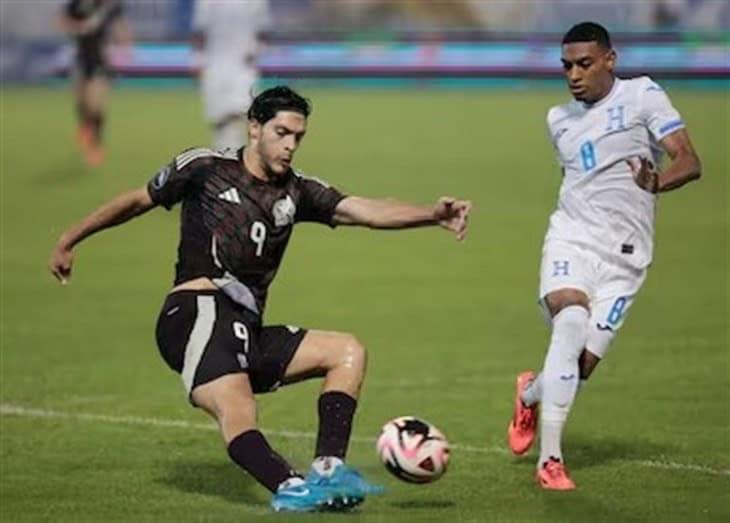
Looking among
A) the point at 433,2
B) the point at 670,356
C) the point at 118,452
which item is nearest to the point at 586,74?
the point at 118,452

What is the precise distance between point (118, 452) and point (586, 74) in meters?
3.36

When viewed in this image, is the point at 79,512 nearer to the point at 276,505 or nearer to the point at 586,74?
the point at 276,505

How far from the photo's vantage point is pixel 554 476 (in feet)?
38.2

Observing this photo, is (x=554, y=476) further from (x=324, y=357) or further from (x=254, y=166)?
(x=254, y=166)

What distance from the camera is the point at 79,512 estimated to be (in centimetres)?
1112

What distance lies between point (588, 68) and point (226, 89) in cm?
1503

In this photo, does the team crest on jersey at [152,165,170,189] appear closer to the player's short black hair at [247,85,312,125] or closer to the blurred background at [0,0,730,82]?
the player's short black hair at [247,85,312,125]

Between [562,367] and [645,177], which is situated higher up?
[645,177]

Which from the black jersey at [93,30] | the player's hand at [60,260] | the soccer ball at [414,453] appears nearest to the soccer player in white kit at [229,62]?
the black jersey at [93,30]

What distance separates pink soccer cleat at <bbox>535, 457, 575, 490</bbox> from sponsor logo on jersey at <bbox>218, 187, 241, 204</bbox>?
206 centimetres

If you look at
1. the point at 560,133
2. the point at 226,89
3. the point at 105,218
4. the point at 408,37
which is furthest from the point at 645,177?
the point at 408,37

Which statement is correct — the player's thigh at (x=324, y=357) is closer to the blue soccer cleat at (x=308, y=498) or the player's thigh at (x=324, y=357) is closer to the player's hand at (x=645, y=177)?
the blue soccer cleat at (x=308, y=498)

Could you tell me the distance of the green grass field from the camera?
1167 cm

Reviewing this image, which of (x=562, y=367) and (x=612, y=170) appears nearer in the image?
(x=562, y=367)
